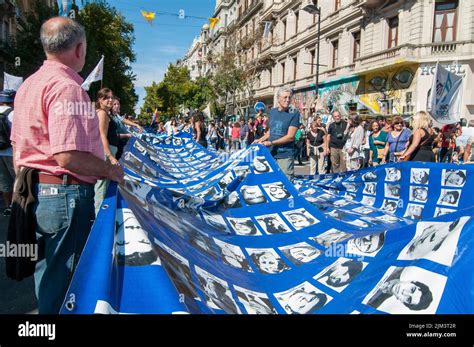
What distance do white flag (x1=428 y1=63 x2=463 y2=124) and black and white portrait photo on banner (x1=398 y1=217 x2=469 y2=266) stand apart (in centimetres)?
742

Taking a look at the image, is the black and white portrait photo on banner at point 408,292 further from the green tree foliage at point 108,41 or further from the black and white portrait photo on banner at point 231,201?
the green tree foliage at point 108,41

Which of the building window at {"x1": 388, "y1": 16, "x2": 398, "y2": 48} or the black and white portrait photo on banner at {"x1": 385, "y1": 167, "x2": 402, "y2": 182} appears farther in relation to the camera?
the building window at {"x1": 388, "y1": 16, "x2": 398, "y2": 48}

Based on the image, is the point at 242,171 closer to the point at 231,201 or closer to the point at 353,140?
the point at 231,201

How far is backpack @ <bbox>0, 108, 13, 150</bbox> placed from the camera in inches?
233

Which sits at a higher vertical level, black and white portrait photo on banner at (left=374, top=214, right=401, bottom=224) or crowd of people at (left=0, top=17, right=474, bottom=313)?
crowd of people at (left=0, top=17, right=474, bottom=313)

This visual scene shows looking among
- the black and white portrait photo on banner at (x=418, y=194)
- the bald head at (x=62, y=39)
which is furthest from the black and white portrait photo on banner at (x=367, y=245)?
the black and white portrait photo on banner at (x=418, y=194)

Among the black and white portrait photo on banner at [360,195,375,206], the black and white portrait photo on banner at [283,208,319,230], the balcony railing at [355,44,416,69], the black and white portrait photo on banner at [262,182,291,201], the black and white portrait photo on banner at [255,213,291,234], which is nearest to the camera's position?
the black and white portrait photo on banner at [255,213,291,234]

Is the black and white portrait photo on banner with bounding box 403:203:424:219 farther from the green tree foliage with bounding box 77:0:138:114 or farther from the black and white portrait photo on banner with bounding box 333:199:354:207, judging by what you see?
the green tree foliage with bounding box 77:0:138:114

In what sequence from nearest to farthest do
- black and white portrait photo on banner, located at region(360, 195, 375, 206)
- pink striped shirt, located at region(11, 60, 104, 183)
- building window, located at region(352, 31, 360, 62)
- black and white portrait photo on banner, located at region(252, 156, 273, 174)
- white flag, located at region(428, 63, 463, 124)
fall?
1. pink striped shirt, located at region(11, 60, 104, 183)
2. black and white portrait photo on banner, located at region(252, 156, 273, 174)
3. black and white portrait photo on banner, located at region(360, 195, 375, 206)
4. white flag, located at region(428, 63, 463, 124)
5. building window, located at region(352, 31, 360, 62)

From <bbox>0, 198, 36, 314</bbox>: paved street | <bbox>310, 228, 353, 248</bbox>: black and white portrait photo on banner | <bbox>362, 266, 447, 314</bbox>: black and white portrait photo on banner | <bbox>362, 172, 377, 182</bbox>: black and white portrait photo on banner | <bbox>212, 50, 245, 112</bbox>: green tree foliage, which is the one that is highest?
<bbox>212, 50, 245, 112</bbox>: green tree foliage

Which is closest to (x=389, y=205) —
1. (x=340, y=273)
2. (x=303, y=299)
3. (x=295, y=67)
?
(x=340, y=273)

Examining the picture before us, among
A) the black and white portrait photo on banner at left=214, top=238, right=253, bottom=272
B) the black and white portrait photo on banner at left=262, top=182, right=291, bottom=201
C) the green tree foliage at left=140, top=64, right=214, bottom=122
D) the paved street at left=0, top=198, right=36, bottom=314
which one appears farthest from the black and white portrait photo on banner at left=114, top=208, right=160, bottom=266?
the green tree foliage at left=140, top=64, right=214, bottom=122

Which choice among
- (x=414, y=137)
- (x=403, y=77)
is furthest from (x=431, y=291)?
(x=403, y=77)

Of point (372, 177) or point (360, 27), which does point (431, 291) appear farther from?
point (360, 27)
